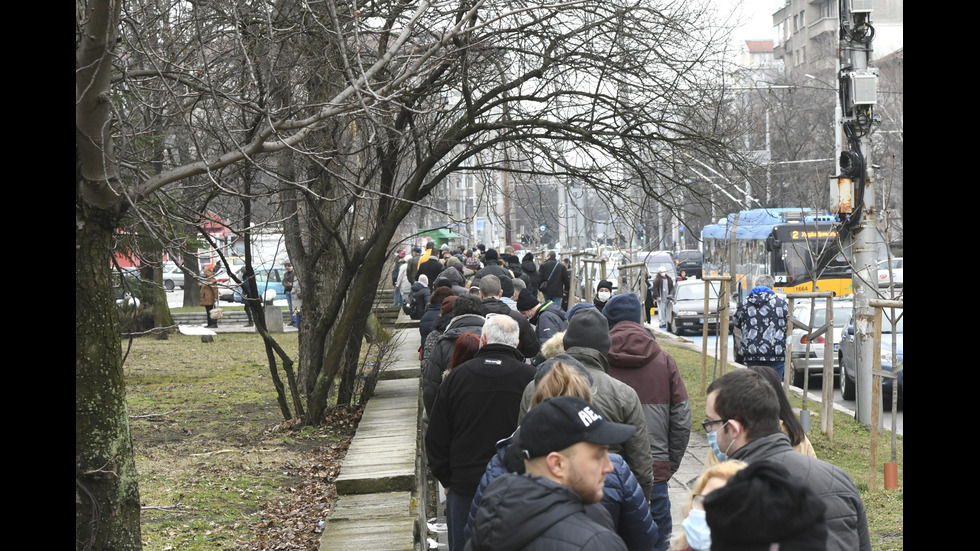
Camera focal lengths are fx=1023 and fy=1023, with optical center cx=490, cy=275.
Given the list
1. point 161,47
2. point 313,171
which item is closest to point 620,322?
point 161,47

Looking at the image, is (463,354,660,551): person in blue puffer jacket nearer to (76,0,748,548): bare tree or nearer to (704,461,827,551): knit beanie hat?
(704,461,827,551): knit beanie hat

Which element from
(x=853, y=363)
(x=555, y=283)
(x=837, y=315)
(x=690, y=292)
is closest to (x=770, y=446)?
(x=853, y=363)

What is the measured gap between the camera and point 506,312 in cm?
950

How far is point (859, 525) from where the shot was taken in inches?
140

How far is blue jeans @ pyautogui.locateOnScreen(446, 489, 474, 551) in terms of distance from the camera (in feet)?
20.4

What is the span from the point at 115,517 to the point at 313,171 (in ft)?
22.3

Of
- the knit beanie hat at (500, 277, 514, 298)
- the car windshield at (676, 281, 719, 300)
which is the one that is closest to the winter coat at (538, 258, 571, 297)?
the car windshield at (676, 281, 719, 300)

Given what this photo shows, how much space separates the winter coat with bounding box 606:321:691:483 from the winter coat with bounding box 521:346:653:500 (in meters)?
0.85

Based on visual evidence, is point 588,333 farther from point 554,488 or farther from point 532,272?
point 532,272

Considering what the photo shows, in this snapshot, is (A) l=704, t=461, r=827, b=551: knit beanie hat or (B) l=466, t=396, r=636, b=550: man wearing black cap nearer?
(A) l=704, t=461, r=827, b=551: knit beanie hat

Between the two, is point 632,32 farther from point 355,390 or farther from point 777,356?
point 355,390

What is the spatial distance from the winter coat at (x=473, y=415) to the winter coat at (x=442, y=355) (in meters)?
1.63

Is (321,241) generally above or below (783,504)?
above
